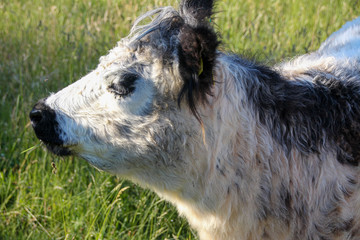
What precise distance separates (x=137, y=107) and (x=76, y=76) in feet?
8.63

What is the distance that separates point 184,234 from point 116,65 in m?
1.75

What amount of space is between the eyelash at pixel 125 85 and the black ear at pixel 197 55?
281 millimetres

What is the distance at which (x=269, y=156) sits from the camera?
2.78 metres

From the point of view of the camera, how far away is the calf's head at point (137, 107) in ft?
8.66

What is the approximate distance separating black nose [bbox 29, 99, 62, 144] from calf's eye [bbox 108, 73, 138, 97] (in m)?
0.39

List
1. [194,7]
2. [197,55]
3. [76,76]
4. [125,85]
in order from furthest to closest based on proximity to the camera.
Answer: [76,76] < [194,7] < [125,85] < [197,55]

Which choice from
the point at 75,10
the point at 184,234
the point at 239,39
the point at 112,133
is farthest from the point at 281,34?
the point at 112,133

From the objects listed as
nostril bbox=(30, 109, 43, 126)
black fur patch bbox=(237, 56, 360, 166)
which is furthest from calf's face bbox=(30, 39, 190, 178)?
black fur patch bbox=(237, 56, 360, 166)

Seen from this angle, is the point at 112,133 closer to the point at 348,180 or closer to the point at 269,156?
the point at 269,156

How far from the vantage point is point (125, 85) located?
2.67 metres

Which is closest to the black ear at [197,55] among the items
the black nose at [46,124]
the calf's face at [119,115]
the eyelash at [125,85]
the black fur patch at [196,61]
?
the black fur patch at [196,61]

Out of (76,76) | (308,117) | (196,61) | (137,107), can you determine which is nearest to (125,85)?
(137,107)

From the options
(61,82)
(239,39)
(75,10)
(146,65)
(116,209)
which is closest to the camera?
(146,65)

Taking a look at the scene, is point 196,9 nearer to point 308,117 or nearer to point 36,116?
point 308,117
